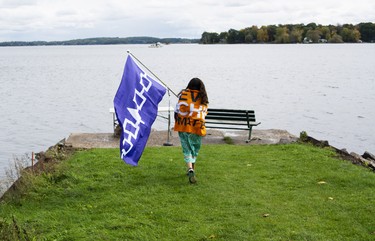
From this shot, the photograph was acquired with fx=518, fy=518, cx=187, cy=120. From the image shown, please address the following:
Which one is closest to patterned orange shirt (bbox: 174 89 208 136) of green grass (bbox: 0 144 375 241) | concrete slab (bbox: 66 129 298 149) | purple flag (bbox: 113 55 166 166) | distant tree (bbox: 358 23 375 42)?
purple flag (bbox: 113 55 166 166)

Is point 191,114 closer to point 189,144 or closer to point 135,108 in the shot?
point 189,144

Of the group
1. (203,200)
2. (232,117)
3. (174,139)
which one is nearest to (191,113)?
(203,200)

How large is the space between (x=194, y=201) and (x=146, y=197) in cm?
85

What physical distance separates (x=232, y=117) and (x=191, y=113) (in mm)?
5475

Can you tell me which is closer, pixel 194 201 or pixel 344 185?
pixel 194 201

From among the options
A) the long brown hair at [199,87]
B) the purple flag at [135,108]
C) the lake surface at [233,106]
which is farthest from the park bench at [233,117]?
the lake surface at [233,106]

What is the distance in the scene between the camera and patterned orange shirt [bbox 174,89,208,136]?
960 cm

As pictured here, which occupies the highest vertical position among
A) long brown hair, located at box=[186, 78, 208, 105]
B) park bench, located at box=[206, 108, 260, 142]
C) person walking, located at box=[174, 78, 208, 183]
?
long brown hair, located at box=[186, 78, 208, 105]

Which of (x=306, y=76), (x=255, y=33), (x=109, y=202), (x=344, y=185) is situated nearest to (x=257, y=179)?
(x=344, y=185)

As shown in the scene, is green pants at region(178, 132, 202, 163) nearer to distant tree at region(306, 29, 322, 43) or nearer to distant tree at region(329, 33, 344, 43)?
distant tree at region(306, 29, 322, 43)

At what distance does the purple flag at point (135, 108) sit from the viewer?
8983 mm

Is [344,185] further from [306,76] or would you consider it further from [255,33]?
[255,33]

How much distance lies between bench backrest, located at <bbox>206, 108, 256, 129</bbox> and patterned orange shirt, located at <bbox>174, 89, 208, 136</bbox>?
5.04 m

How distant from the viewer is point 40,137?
23.5m
